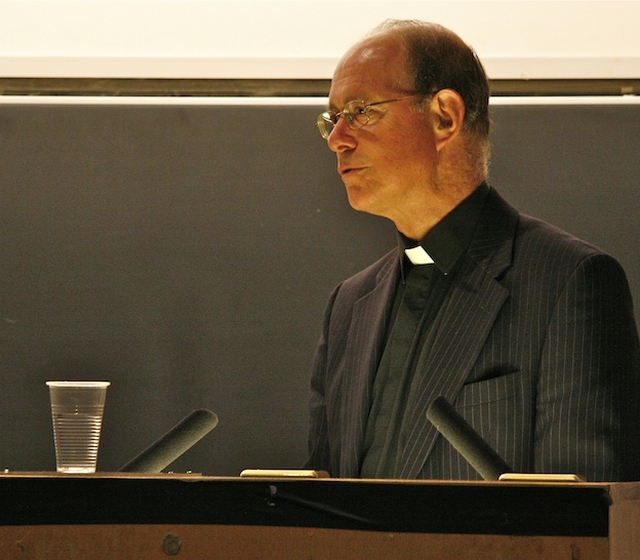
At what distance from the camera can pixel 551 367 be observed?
1771mm

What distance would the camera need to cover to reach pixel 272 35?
2.72 m

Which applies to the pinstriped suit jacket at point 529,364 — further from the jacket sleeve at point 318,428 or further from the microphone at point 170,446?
the microphone at point 170,446

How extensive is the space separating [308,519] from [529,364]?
101 cm

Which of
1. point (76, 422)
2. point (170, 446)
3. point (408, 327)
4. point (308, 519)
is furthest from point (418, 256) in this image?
point (308, 519)

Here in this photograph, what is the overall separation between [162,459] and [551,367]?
32.9 inches

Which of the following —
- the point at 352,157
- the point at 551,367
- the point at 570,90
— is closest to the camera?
the point at 551,367

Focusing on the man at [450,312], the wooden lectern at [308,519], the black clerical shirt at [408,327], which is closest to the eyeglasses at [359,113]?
the man at [450,312]

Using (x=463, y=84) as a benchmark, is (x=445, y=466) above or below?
below

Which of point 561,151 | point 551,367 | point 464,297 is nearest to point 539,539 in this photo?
point 551,367

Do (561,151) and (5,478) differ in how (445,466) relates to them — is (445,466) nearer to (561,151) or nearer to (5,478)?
(5,478)

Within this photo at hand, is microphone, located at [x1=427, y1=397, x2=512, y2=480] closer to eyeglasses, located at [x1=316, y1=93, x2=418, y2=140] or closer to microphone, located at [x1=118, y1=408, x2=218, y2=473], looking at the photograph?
microphone, located at [x1=118, y1=408, x2=218, y2=473]

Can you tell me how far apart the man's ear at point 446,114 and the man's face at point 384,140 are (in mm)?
20

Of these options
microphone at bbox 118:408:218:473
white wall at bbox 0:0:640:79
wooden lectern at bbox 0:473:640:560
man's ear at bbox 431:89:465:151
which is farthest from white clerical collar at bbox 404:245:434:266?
wooden lectern at bbox 0:473:640:560

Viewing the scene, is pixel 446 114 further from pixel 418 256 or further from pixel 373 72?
pixel 418 256
